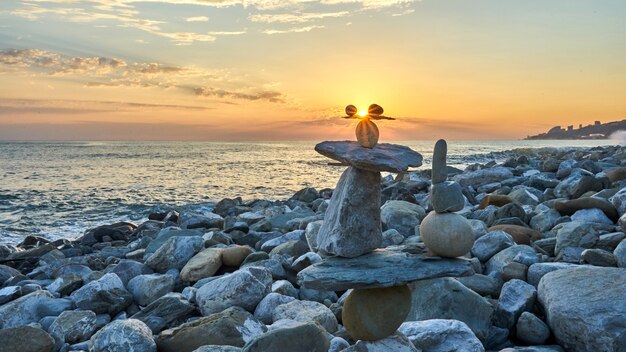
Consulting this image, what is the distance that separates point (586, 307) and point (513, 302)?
817 mm

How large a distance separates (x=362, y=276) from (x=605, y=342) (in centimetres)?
226

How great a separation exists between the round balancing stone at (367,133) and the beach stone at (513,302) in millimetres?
2579

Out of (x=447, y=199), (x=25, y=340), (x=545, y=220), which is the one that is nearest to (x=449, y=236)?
(x=447, y=199)

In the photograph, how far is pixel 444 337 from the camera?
14.6 feet

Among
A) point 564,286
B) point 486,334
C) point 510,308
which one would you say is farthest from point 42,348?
point 564,286

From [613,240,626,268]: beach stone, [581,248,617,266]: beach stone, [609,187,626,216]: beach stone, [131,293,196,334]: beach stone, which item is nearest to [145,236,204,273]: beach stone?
[131,293,196,334]: beach stone

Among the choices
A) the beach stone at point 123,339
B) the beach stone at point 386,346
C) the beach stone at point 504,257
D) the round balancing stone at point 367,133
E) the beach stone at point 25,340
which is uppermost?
the round balancing stone at point 367,133

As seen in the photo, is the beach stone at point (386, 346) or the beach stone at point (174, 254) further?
the beach stone at point (174, 254)

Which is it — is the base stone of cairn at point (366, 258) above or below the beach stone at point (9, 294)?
above

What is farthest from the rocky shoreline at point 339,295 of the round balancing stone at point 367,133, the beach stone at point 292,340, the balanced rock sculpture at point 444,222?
the round balancing stone at point 367,133

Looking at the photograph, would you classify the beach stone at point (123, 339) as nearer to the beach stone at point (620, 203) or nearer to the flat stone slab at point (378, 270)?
the flat stone slab at point (378, 270)

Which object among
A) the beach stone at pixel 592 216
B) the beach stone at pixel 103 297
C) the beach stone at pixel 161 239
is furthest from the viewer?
the beach stone at pixel 161 239

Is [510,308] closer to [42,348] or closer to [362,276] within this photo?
[362,276]

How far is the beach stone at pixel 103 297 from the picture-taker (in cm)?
660
